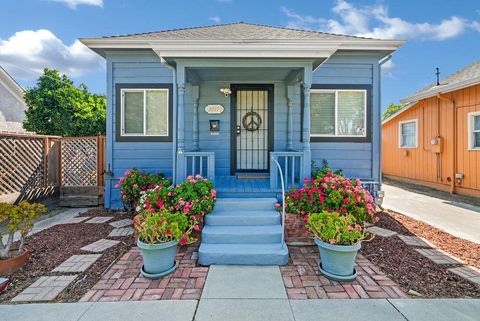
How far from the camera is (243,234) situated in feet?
Result: 10.7

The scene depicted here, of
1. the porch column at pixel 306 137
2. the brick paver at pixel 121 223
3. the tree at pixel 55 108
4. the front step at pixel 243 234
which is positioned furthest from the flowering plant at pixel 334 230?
the tree at pixel 55 108

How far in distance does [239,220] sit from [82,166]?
4312 millimetres

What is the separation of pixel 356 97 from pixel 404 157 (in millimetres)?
6148

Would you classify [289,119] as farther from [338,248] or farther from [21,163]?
[21,163]

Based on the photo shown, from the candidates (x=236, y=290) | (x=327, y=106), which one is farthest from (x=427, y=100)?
(x=236, y=290)

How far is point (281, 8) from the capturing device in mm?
8922

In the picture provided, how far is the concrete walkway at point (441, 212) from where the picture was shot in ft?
13.9

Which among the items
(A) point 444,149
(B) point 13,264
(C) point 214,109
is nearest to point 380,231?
(C) point 214,109

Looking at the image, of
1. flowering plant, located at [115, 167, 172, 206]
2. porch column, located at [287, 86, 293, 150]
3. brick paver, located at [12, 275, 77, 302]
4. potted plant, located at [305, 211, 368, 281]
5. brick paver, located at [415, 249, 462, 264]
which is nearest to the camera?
brick paver, located at [12, 275, 77, 302]

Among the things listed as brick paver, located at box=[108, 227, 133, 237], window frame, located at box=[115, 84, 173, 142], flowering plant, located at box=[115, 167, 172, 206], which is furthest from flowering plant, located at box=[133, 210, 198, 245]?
window frame, located at box=[115, 84, 173, 142]

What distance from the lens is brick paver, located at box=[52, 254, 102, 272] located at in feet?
9.48

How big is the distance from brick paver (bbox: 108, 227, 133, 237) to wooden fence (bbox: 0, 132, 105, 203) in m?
1.96

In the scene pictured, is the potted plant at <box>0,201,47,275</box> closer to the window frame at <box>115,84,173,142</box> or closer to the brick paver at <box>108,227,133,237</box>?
the brick paver at <box>108,227,133,237</box>

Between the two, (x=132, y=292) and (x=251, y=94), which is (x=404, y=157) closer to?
(x=251, y=94)
